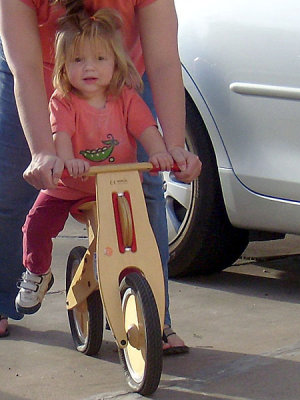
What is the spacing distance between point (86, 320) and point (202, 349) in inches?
17.4

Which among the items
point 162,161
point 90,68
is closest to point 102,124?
point 90,68

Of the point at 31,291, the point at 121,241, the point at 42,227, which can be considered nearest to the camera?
the point at 121,241

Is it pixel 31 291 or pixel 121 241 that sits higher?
pixel 121 241

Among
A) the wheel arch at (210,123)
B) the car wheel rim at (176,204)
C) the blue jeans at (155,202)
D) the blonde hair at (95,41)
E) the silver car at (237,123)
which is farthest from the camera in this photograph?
the car wheel rim at (176,204)

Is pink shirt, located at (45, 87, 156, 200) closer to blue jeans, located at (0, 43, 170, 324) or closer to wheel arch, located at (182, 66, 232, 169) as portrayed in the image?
blue jeans, located at (0, 43, 170, 324)

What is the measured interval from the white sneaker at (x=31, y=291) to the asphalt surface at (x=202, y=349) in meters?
0.18

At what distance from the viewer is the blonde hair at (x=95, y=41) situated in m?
3.59

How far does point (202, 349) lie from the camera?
4035 millimetres

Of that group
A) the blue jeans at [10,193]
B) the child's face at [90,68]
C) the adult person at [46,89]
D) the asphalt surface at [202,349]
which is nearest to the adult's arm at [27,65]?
the adult person at [46,89]

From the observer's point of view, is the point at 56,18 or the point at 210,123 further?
the point at 210,123

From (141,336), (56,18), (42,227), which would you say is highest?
(56,18)

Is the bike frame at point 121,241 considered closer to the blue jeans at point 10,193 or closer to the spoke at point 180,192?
the blue jeans at point 10,193

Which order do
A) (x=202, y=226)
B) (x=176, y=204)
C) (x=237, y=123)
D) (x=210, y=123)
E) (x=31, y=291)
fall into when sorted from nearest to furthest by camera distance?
(x=31, y=291)
(x=237, y=123)
(x=210, y=123)
(x=202, y=226)
(x=176, y=204)

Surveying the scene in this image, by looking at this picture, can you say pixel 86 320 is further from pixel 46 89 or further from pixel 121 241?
pixel 46 89
